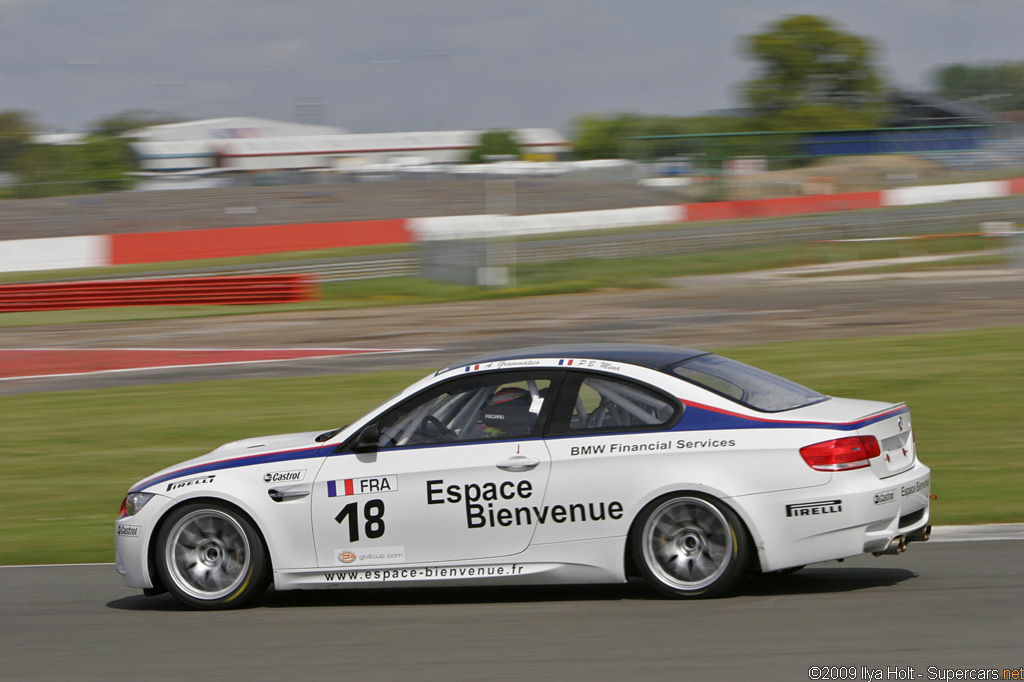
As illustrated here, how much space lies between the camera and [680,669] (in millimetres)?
5094

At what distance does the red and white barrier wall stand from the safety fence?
5.80 m

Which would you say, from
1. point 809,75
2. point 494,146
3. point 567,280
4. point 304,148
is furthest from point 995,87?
point 567,280

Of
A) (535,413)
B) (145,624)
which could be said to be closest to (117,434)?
(145,624)

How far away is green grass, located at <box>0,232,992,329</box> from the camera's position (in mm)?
31453

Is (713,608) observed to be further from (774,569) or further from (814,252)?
(814,252)

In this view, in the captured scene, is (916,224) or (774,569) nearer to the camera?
(774,569)

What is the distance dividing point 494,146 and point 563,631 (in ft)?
323

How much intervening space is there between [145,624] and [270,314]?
2373 cm

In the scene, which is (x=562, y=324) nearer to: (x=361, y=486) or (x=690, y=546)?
(x=361, y=486)

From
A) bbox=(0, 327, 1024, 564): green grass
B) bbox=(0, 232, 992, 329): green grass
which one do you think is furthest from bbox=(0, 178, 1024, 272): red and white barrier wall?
bbox=(0, 327, 1024, 564): green grass

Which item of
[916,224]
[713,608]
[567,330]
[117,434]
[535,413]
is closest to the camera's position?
[713,608]

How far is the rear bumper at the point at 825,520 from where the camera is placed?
5.91m

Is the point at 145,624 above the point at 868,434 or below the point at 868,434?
below

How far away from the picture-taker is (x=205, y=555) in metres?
6.70
